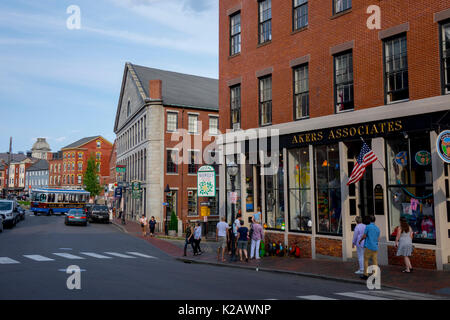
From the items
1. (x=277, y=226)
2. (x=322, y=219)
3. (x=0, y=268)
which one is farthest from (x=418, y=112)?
(x=0, y=268)

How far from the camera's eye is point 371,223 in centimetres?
1325

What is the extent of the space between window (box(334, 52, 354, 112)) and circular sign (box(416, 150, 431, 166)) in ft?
11.7

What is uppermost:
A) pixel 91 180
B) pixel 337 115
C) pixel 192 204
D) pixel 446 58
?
pixel 446 58

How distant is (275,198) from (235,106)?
236 inches

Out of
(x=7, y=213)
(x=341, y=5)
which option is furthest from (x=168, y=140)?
(x=341, y=5)

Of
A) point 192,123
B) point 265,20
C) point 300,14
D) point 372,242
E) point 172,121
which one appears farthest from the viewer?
point 192,123

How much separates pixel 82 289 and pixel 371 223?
28.7 ft

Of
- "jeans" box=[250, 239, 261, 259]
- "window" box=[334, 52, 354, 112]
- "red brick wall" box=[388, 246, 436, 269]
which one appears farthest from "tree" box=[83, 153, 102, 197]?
"red brick wall" box=[388, 246, 436, 269]

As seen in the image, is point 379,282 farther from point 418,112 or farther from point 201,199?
point 201,199

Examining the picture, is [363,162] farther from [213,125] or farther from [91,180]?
[91,180]

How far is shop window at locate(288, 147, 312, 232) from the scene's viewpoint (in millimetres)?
18844

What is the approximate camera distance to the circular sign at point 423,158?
563 inches

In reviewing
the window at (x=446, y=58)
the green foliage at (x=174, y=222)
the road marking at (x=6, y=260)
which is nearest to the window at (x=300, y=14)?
the window at (x=446, y=58)

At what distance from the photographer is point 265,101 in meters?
21.3
